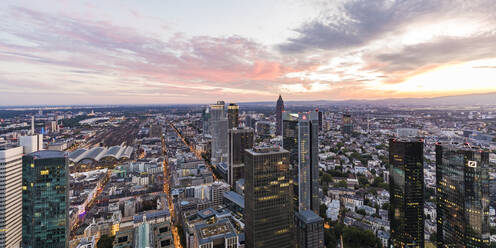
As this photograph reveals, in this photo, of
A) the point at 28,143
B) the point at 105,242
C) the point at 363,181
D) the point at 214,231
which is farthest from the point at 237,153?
the point at 28,143

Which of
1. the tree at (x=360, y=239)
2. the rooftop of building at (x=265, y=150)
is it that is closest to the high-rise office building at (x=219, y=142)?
the tree at (x=360, y=239)

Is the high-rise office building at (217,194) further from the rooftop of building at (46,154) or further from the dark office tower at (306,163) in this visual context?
the rooftop of building at (46,154)

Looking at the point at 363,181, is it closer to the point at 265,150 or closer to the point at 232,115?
the point at 265,150

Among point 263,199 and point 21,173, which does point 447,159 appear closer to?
point 263,199

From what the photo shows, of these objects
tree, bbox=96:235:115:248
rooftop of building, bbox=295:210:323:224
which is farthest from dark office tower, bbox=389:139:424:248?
tree, bbox=96:235:115:248

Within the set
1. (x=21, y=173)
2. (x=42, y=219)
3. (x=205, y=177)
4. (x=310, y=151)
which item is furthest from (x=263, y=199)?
(x=205, y=177)
